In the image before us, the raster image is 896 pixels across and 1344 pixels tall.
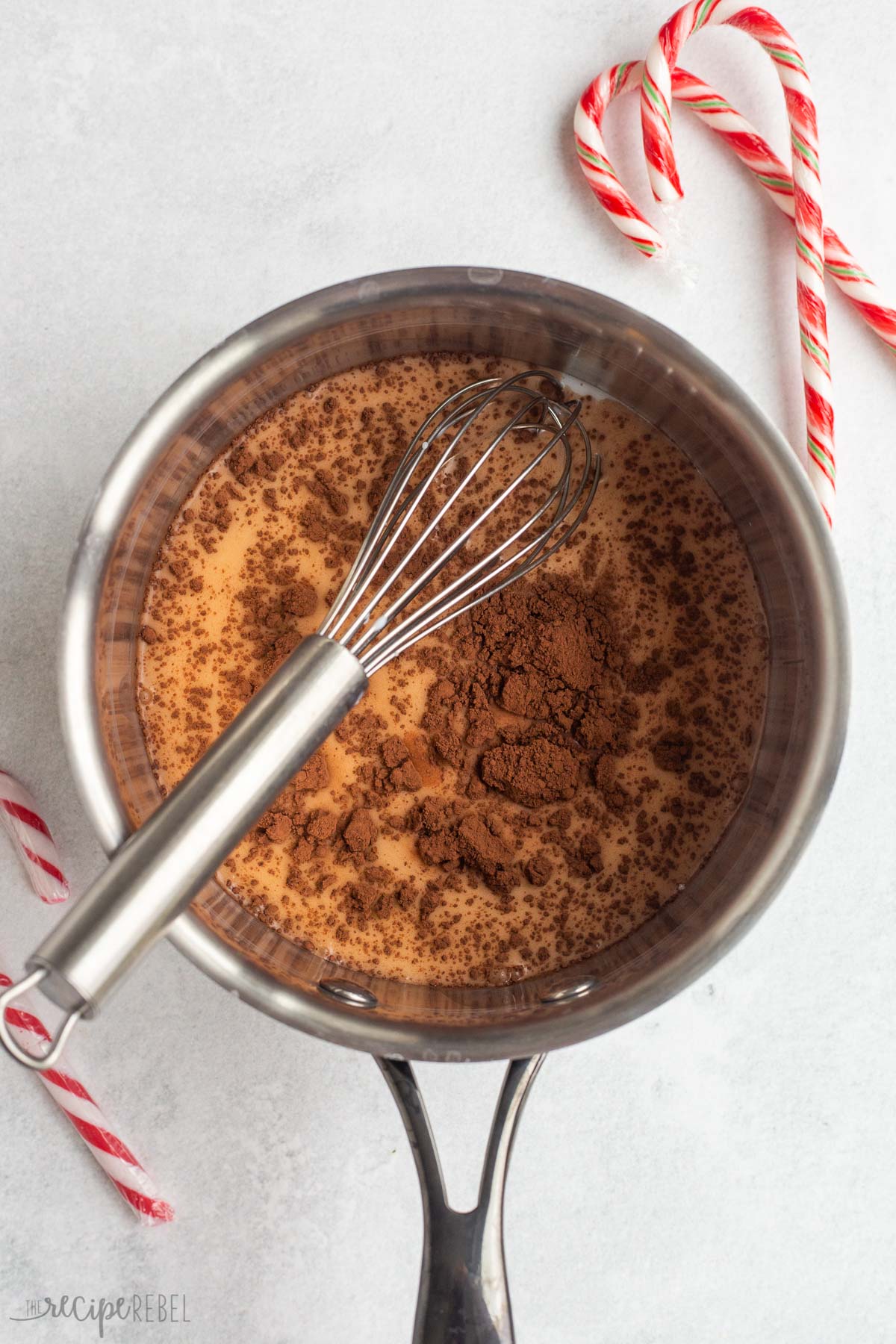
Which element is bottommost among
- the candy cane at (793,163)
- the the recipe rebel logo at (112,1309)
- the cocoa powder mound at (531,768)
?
the the recipe rebel logo at (112,1309)

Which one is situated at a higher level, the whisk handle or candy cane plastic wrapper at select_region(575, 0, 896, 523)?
candy cane plastic wrapper at select_region(575, 0, 896, 523)

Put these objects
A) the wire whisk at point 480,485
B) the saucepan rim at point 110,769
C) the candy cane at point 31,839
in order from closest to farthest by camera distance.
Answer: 1. the saucepan rim at point 110,769
2. the wire whisk at point 480,485
3. the candy cane at point 31,839

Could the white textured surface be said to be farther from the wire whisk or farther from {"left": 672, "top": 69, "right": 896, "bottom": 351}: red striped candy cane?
the wire whisk

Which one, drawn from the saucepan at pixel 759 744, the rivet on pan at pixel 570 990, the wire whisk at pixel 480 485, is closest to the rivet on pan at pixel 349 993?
the saucepan at pixel 759 744

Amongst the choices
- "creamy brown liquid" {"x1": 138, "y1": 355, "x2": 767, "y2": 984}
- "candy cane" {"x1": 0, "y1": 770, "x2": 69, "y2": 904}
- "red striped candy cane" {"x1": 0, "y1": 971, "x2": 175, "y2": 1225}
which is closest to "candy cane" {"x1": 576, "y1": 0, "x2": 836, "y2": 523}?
"creamy brown liquid" {"x1": 138, "y1": 355, "x2": 767, "y2": 984}

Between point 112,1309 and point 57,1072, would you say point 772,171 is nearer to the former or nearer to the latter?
point 57,1072

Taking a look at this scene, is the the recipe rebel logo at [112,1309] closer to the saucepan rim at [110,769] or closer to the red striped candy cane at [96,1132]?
the red striped candy cane at [96,1132]
